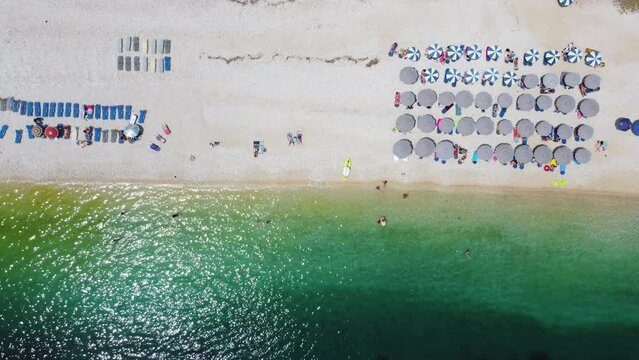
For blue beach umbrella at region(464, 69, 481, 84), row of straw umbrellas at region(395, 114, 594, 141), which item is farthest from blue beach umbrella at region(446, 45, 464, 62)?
row of straw umbrellas at region(395, 114, 594, 141)

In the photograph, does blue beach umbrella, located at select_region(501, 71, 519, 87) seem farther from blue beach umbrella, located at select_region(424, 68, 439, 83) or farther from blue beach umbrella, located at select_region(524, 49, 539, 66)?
blue beach umbrella, located at select_region(424, 68, 439, 83)

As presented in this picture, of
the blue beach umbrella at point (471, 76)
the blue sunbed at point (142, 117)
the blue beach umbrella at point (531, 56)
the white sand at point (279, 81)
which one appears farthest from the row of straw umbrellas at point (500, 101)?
the blue sunbed at point (142, 117)

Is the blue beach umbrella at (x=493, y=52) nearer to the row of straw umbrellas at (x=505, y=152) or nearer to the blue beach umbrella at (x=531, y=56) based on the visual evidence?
the blue beach umbrella at (x=531, y=56)

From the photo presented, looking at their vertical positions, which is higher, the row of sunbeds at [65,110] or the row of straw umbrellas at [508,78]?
the row of straw umbrellas at [508,78]

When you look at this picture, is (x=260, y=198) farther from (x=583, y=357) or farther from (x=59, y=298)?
(x=583, y=357)

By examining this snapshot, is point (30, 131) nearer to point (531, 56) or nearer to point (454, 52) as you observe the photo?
point (454, 52)

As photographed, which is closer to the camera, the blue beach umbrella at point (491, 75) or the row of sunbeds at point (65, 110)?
the blue beach umbrella at point (491, 75)

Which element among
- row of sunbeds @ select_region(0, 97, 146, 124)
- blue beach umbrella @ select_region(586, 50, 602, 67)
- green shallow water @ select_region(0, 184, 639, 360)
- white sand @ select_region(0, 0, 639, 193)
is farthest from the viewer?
green shallow water @ select_region(0, 184, 639, 360)
